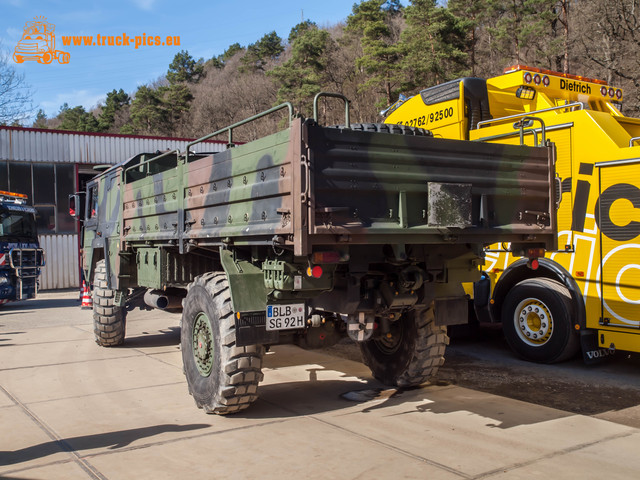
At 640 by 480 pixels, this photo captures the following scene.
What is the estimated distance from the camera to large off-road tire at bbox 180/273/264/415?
16.8 feet

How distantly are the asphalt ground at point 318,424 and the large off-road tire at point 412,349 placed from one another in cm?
19

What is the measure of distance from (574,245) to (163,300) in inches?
204

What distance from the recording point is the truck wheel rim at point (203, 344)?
5.52 meters

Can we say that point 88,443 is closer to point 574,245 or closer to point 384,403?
point 384,403

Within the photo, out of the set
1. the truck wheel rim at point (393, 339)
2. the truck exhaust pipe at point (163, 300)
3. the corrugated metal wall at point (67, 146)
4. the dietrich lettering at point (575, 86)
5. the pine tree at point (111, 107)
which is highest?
the pine tree at point (111, 107)

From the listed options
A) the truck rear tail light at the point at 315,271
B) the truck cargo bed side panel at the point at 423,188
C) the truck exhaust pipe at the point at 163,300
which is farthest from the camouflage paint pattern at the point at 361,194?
the truck exhaust pipe at the point at 163,300

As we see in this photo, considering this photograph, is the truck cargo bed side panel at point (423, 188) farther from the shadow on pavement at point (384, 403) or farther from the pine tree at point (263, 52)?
the pine tree at point (263, 52)

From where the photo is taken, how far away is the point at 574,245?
7336 mm

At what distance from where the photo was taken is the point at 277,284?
4812 millimetres

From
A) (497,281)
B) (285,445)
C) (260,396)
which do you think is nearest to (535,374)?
(497,281)

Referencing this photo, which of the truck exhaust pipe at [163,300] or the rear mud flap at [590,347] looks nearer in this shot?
the rear mud flap at [590,347]

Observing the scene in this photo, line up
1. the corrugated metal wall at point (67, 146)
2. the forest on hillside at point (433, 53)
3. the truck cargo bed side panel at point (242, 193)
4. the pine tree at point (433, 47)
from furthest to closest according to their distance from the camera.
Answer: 1. the pine tree at point (433, 47)
2. the forest on hillside at point (433, 53)
3. the corrugated metal wall at point (67, 146)
4. the truck cargo bed side panel at point (242, 193)

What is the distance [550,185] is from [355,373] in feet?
10.7

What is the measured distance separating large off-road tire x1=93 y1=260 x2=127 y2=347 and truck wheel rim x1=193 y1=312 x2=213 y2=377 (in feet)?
11.8
